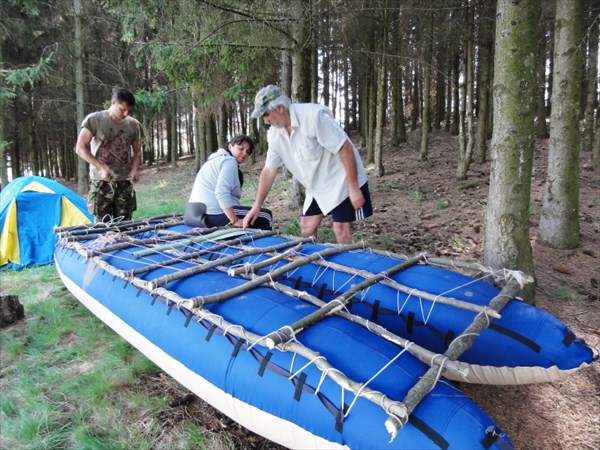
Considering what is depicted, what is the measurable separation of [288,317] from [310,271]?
3.23 feet

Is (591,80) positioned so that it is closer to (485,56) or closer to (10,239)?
(485,56)

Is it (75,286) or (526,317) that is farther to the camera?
(75,286)

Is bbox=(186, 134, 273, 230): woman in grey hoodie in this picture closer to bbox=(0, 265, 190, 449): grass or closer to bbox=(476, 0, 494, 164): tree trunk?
bbox=(0, 265, 190, 449): grass

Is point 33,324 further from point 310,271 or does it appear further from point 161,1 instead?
point 161,1

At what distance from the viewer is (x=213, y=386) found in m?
2.15

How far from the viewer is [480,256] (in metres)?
4.64

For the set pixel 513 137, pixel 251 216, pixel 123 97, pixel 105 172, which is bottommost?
pixel 251 216

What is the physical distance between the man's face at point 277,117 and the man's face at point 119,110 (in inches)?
80.5

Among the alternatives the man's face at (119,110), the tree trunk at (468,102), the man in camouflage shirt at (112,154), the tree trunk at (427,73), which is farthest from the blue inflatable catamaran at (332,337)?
the tree trunk at (427,73)

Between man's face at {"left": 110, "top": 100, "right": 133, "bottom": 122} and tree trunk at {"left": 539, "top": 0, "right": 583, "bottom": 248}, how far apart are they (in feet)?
16.6

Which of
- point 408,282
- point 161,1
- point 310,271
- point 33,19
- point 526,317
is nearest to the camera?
point 526,317

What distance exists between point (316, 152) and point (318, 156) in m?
0.05

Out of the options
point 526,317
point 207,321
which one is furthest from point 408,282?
point 207,321

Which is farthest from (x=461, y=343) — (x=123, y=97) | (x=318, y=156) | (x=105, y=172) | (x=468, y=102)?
(x=468, y=102)
